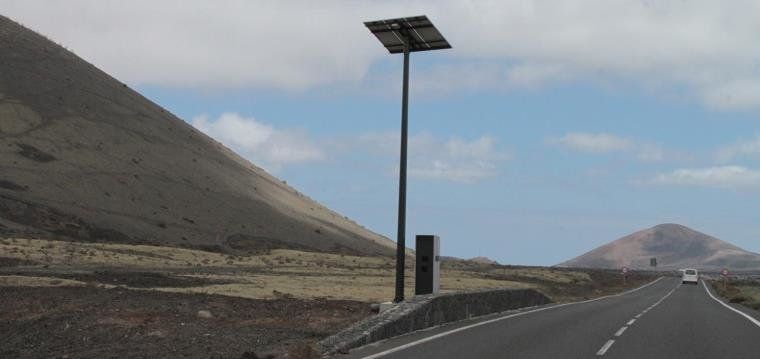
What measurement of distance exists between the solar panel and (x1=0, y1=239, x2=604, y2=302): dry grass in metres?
13.6

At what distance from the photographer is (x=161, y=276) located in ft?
132

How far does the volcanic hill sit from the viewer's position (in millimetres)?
77062

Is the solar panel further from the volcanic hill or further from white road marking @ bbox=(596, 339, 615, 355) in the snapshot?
the volcanic hill

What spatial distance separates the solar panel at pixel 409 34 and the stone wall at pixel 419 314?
6.19 m

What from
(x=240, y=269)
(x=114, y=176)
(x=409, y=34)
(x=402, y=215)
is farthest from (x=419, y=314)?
(x=114, y=176)

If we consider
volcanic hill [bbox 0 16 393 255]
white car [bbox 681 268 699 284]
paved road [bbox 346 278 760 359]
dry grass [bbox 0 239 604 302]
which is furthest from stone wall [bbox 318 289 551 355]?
white car [bbox 681 268 699 284]

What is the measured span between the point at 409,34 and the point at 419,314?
274 inches

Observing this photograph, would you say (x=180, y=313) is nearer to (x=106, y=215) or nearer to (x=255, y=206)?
(x=106, y=215)

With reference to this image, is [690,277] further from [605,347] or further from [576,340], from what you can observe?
[605,347]

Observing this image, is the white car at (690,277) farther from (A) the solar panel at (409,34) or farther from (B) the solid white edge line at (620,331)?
(A) the solar panel at (409,34)

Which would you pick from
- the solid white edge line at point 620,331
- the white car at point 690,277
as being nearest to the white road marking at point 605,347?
the solid white edge line at point 620,331

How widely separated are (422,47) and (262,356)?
10.00 metres

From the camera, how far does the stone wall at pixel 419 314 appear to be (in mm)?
14672

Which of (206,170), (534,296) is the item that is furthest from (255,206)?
(534,296)
